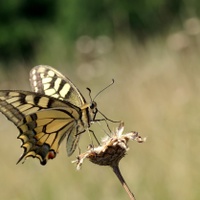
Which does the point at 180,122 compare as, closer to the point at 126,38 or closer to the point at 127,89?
the point at 127,89

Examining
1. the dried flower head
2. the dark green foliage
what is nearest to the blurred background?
the dried flower head

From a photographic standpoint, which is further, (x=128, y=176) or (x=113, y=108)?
(x=113, y=108)

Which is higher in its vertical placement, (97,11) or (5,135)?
(97,11)

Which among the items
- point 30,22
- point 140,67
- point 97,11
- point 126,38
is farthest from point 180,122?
point 30,22

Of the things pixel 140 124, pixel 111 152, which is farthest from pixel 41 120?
pixel 140 124

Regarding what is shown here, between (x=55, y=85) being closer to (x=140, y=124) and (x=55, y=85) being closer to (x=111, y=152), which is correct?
(x=111, y=152)
